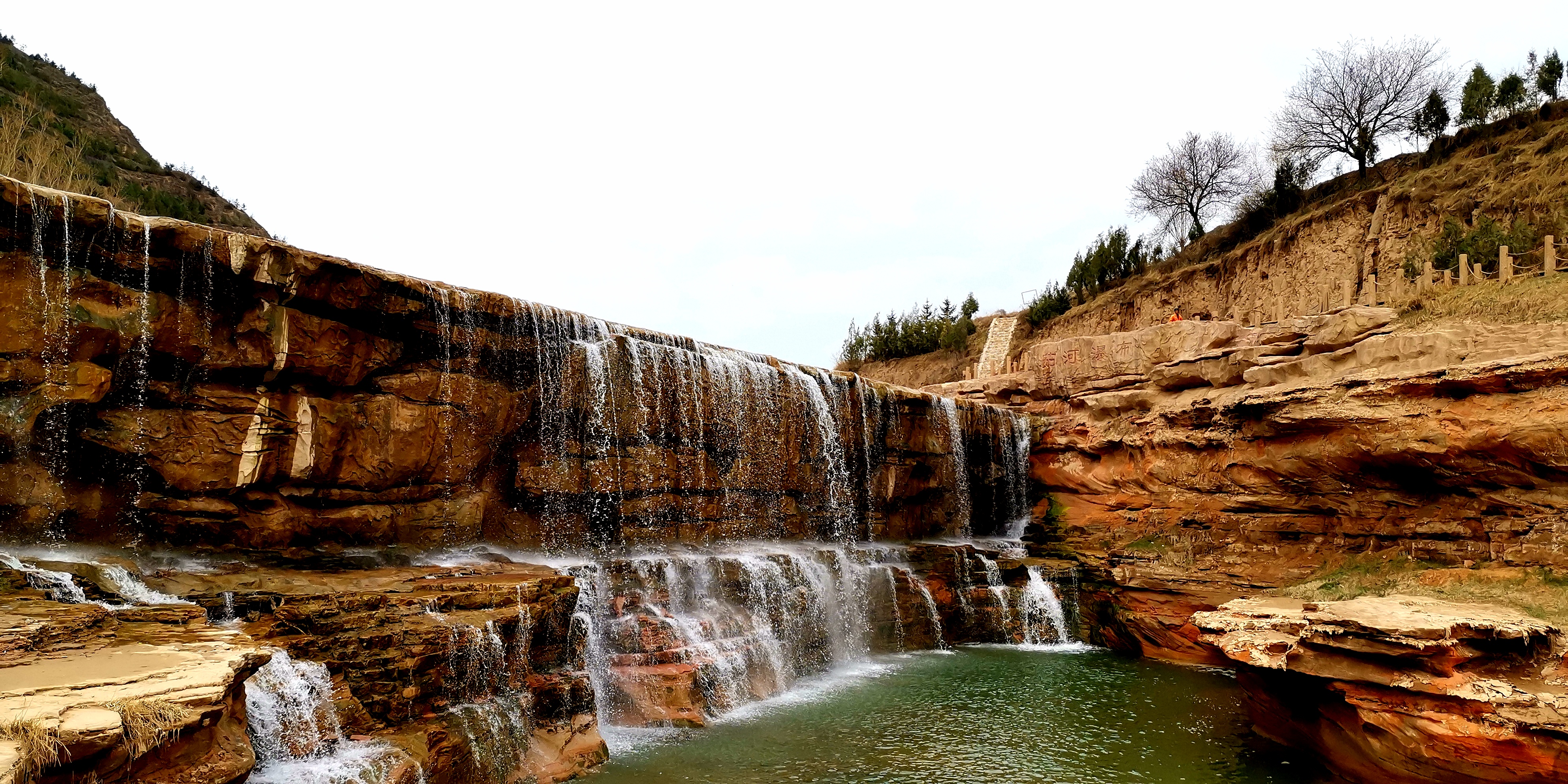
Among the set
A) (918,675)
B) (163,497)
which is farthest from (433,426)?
(918,675)

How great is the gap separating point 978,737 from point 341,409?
30.2 ft

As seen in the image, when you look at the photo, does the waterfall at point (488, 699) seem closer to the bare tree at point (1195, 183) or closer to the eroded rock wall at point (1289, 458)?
the eroded rock wall at point (1289, 458)

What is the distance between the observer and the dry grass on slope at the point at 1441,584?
958 cm

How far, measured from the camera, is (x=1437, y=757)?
7.18 metres

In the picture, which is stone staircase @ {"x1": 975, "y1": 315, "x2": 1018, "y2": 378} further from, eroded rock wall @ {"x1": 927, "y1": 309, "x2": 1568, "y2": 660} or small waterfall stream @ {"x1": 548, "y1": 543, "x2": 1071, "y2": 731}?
small waterfall stream @ {"x1": 548, "y1": 543, "x2": 1071, "y2": 731}

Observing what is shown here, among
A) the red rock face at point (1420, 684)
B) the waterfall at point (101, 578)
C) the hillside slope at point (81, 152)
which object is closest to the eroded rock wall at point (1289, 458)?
the red rock face at point (1420, 684)

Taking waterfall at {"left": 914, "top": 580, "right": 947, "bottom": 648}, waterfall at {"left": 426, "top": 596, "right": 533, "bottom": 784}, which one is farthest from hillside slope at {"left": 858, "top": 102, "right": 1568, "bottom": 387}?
waterfall at {"left": 426, "top": 596, "right": 533, "bottom": 784}

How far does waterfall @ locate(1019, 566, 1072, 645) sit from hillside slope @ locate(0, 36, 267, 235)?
1979 centimetres

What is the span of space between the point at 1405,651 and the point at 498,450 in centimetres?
1171

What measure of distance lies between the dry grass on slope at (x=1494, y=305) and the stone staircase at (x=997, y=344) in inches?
628

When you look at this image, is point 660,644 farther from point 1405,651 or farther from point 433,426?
point 1405,651

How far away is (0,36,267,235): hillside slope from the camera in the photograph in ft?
51.4

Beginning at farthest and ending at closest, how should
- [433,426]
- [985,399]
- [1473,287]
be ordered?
[985,399] < [1473,287] < [433,426]

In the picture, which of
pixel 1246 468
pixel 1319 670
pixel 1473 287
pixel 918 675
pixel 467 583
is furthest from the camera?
pixel 1473 287
